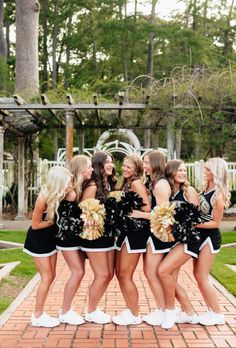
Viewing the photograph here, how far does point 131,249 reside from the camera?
14.5 feet

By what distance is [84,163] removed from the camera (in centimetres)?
443

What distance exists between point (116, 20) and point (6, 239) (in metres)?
15.9

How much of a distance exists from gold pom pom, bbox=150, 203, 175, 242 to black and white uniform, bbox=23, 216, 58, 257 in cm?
88

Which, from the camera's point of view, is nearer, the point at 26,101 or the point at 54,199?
the point at 54,199

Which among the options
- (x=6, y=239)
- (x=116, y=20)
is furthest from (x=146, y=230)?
(x=116, y=20)

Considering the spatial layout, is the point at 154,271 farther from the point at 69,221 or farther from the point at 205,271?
the point at 69,221

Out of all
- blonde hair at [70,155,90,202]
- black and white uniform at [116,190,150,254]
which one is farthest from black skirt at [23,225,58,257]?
black and white uniform at [116,190,150,254]

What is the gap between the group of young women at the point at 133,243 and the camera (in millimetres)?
4383

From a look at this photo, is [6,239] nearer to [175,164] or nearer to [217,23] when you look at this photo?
[175,164]

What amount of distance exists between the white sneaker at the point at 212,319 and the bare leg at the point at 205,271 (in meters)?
0.04

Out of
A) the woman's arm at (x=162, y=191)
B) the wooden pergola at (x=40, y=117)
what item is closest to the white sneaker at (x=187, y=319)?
the woman's arm at (x=162, y=191)

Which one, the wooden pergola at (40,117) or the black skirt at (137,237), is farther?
the wooden pergola at (40,117)

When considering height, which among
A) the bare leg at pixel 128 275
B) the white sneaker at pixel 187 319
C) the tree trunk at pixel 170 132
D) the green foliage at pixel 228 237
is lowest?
the green foliage at pixel 228 237

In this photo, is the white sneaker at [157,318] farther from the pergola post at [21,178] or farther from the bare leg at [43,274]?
the pergola post at [21,178]
